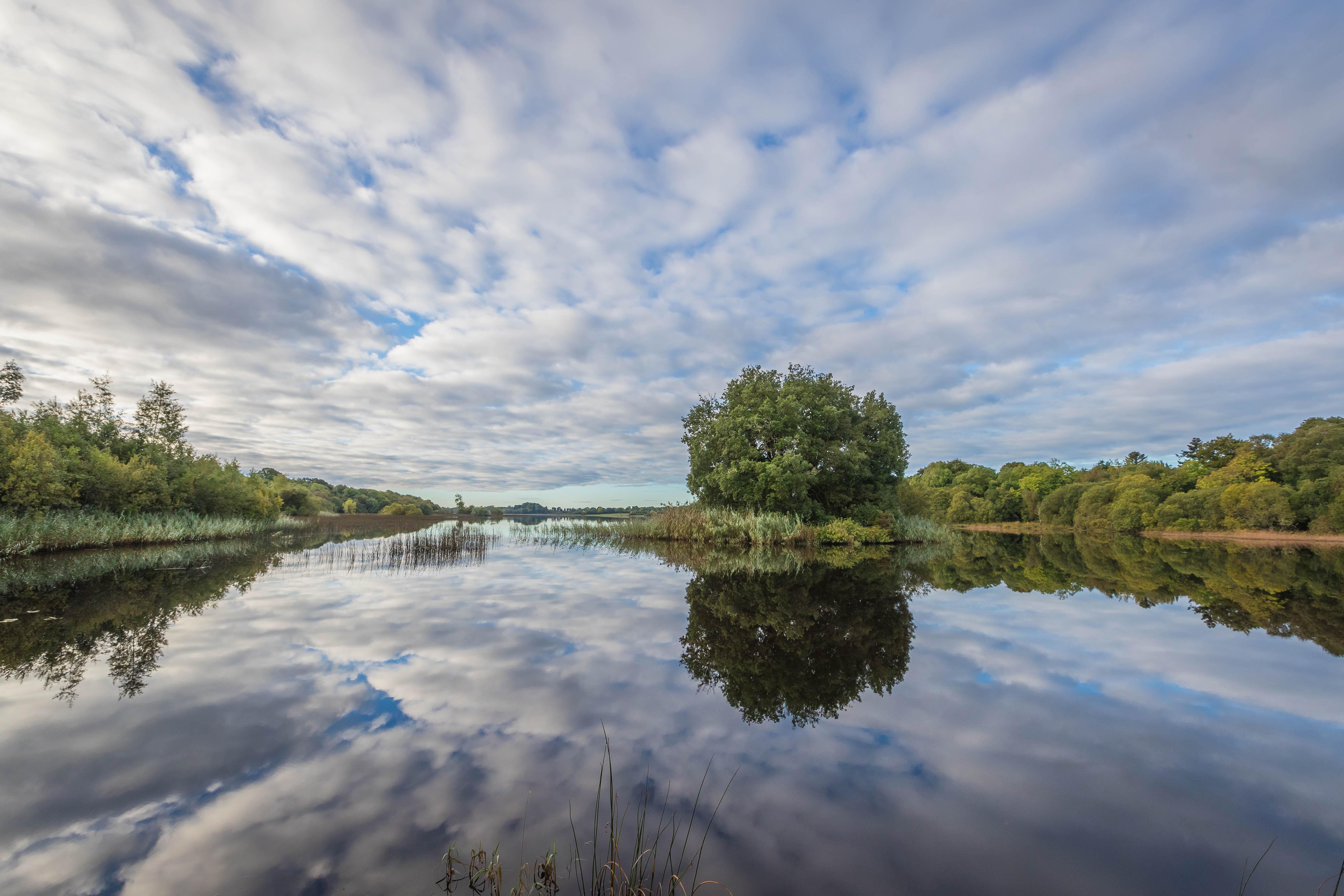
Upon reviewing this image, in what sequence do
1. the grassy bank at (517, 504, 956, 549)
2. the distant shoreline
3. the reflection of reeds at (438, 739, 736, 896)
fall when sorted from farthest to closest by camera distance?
the distant shoreline → the grassy bank at (517, 504, 956, 549) → the reflection of reeds at (438, 739, 736, 896)

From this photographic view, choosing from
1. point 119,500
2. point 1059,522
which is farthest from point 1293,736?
point 1059,522

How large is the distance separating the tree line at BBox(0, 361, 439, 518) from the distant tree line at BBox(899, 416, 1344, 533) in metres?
46.1

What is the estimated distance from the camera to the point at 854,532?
28.4 meters

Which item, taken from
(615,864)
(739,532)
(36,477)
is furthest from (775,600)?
(36,477)

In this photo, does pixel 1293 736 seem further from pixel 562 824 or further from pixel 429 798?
pixel 429 798

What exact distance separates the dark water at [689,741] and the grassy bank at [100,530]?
11.2m

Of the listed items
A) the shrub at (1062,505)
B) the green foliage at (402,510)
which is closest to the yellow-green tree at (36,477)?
the green foliage at (402,510)

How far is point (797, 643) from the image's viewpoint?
6.82 m

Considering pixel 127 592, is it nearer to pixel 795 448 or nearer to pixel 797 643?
pixel 797 643

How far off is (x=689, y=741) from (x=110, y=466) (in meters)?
32.5

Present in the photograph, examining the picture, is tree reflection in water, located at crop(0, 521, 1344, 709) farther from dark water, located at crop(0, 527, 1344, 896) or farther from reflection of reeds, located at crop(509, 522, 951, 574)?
reflection of reeds, located at crop(509, 522, 951, 574)

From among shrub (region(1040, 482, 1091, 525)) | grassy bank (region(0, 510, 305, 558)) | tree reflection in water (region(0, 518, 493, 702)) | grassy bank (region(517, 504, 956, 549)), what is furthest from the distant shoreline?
grassy bank (region(0, 510, 305, 558))

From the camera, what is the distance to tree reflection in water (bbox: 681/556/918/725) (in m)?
4.91

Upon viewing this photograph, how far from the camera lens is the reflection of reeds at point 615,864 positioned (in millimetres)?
2365
